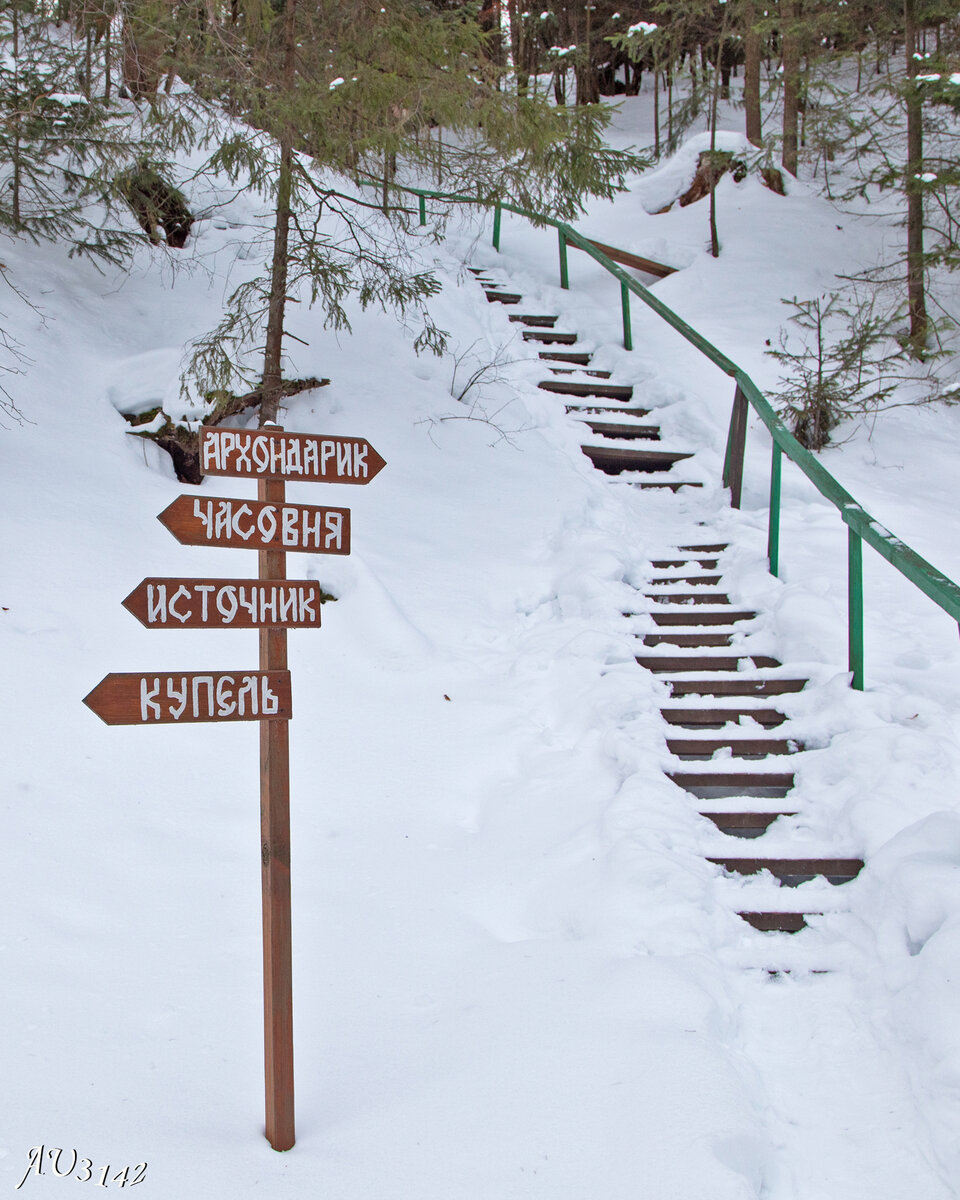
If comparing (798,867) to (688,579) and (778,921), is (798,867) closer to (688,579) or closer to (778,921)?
(778,921)

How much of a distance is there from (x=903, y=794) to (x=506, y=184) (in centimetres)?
535

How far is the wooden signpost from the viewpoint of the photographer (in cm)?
240

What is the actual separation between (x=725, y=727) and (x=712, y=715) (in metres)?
0.13

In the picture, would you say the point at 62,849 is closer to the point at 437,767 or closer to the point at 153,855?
the point at 153,855

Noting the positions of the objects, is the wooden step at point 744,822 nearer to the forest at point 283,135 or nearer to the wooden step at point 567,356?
the forest at point 283,135

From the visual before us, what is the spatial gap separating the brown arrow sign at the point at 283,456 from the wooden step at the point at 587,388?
643 centimetres

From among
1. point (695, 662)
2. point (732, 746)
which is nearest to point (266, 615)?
point (732, 746)

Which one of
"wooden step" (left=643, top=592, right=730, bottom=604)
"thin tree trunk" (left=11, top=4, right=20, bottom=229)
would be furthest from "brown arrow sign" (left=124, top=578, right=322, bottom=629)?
"thin tree trunk" (left=11, top=4, right=20, bottom=229)

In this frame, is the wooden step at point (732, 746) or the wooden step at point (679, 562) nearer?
the wooden step at point (732, 746)

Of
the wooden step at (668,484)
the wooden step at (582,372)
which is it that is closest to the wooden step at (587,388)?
the wooden step at (582,372)

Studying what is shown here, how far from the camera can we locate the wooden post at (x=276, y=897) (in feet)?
8.26

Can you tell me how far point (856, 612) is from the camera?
15.1ft

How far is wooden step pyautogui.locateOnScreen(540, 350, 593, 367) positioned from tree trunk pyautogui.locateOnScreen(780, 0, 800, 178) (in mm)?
5963

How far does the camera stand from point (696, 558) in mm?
6504
